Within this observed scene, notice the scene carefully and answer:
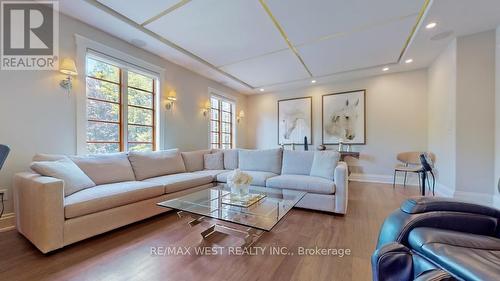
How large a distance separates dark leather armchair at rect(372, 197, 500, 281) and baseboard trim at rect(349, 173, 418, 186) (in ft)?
13.4

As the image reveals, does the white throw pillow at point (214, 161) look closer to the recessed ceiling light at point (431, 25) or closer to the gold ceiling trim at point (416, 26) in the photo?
the gold ceiling trim at point (416, 26)

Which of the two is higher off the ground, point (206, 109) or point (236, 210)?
point (206, 109)

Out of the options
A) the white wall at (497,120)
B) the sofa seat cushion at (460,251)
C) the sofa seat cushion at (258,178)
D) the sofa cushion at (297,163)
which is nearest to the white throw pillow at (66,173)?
the sofa seat cushion at (258,178)

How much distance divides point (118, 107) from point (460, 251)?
406 centimetres

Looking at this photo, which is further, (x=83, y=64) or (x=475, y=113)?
(x=475, y=113)

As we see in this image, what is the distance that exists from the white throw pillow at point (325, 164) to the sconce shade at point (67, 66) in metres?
3.62

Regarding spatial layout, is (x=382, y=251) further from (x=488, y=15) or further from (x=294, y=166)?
(x=488, y=15)

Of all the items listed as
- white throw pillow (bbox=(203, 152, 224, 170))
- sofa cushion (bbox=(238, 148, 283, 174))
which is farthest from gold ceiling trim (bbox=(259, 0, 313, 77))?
white throw pillow (bbox=(203, 152, 224, 170))

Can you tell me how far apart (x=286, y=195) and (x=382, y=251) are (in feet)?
4.38

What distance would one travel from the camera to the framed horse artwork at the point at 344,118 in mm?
4953

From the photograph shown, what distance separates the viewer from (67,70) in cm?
245

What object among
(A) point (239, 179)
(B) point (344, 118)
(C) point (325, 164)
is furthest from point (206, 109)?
(B) point (344, 118)

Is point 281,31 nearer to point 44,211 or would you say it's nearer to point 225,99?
point 225,99

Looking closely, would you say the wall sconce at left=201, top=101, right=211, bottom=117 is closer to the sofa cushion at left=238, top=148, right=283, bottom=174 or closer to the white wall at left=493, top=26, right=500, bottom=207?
the sofa cushion at left=238, top=148, right=283, bottom=174
